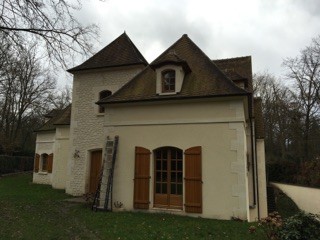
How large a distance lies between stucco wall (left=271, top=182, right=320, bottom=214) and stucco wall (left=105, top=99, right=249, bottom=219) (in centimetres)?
774

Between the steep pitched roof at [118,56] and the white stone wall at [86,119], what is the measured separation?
0.93 ft

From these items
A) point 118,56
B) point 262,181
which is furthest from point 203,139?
point 118,56

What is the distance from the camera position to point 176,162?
10.9m

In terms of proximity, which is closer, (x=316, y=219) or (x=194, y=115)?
(x=316, y=219)

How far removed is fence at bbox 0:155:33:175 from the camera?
27.7 m

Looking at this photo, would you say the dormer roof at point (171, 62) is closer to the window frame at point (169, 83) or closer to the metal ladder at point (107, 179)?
the window frame at point (169, 83)

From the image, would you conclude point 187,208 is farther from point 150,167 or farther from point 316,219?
point 316,219

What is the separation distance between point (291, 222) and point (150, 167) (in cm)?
527

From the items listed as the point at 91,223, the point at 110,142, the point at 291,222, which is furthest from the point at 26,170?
the point at 291,222

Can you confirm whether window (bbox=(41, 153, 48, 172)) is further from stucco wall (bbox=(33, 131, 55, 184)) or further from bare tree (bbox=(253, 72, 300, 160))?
bare tree (bbox=(253, 72, 300, 160))

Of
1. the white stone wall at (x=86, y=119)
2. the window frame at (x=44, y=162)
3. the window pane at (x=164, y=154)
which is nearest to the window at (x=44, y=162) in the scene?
the window frame at (x=44, y=162)

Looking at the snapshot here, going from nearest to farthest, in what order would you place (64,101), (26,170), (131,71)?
(131,71) → (26,170) → (64,101)

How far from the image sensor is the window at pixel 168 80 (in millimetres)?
11547

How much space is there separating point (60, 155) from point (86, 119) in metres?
4.56
